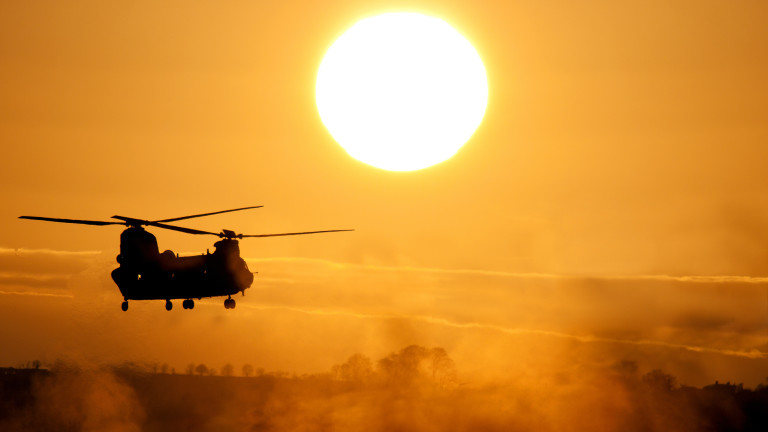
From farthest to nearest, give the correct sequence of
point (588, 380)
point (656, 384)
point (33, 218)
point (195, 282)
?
point (656, 384) < point (588, 380) < point (195, 282) < point (33, 218)

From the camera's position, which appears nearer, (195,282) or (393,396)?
(195,282)

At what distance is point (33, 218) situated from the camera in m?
77.2

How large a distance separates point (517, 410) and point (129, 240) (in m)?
105

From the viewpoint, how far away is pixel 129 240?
86.9 m

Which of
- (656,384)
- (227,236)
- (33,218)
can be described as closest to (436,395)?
(656,384)

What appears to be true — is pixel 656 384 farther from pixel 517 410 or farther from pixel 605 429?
pixel 517 410

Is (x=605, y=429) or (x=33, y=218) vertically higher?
(x=605, y=429)

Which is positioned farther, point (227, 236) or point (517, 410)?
point (517, 410)

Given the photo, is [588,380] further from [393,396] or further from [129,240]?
[129,240]

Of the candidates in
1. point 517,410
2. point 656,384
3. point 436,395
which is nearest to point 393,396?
point 436,395

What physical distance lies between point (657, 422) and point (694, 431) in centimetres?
866

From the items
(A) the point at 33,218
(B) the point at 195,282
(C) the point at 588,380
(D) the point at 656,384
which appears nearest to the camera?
(A) the point at 33,218


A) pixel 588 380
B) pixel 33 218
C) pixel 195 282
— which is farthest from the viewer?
pixel 588 380

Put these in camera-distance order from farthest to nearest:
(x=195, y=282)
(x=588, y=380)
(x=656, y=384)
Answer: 1. (x=656, y=384)
2. (x=588, y=380)
3. (x=195, y=282)
